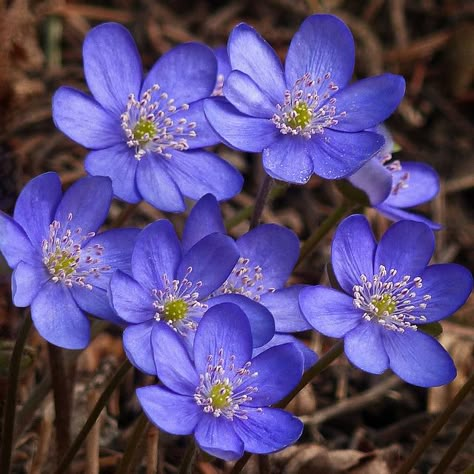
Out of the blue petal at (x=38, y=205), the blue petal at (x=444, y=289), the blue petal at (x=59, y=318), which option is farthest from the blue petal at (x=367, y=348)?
the blue petal at (x=38, y=205)

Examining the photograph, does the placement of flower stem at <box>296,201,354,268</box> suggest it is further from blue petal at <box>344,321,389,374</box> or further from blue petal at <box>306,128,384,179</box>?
blue petal at <box>344,321,389,374</box>

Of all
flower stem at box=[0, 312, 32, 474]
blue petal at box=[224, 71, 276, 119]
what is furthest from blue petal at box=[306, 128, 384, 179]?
flower stem at box=[0, 312, 32, 474]

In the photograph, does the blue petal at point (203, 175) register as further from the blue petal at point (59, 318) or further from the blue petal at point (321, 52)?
the blue petal at point (59, 318)

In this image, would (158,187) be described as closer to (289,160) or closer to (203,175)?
(203,175)

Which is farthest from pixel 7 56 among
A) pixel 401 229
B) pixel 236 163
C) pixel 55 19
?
pixel 401 229

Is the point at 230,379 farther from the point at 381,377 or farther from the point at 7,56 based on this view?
the point at 7,56

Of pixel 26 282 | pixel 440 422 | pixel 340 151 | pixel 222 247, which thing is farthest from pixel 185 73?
pixel 440 422
